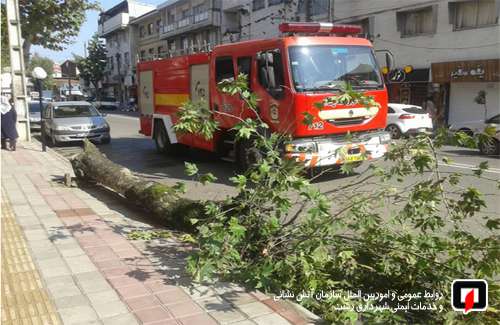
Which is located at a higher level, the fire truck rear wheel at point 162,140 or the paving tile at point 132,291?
the fire truck rear wheel at point 162,140

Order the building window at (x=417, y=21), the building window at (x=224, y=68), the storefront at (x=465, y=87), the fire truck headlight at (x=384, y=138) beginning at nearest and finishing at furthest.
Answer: the fire truck headlight at (x=384, y=138), the building window at (x=224, y=68), the storefront at (x=465, y=87), the building window at (x=417, y=21)

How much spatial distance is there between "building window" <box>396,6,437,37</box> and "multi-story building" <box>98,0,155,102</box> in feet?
125

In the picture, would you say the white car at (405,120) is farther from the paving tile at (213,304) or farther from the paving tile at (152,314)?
the paving tile at (152,314)

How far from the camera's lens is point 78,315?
3355mm

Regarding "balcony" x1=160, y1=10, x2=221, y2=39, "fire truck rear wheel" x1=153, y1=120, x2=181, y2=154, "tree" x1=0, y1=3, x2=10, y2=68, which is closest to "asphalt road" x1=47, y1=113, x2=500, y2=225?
"fire truck rear wheel" x1=153, y1=120, x2=181, y2=154

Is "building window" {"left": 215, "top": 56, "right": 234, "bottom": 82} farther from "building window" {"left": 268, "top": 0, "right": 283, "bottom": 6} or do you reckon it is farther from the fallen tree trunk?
"building window" {"left": 268, "top": 0, "right": 283, "bottom": 6}

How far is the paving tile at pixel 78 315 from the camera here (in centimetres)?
327

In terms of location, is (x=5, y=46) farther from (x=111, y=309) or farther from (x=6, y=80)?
(x=111, y=309)

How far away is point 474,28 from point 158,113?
13534 millimetres

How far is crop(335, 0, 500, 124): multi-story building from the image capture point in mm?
18344

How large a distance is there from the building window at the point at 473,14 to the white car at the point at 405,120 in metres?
5.21

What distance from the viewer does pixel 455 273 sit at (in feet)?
11.5

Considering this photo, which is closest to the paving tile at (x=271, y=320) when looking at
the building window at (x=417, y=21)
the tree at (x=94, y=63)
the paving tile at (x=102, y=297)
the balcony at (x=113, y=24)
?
the paving tile at (x=102, y=297)

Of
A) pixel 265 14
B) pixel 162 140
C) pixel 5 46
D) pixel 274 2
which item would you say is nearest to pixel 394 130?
pixel 162 140
